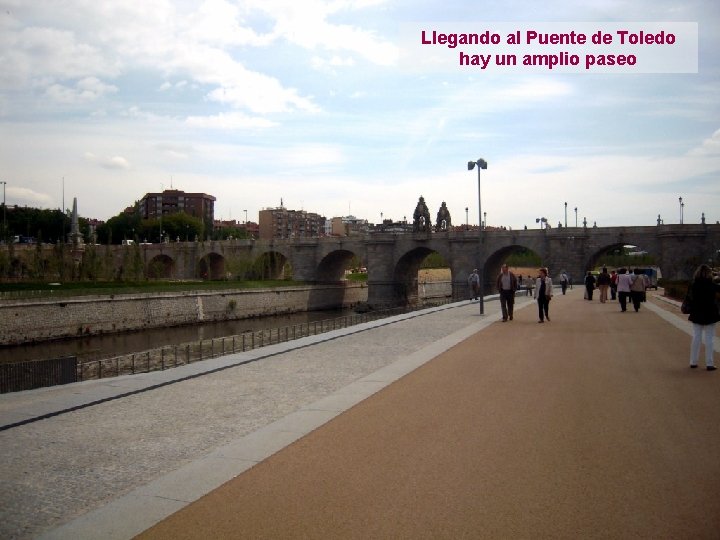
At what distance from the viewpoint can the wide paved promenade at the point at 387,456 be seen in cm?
438

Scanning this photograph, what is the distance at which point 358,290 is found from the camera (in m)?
80.1

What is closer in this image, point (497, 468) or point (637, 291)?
point (497, 468)

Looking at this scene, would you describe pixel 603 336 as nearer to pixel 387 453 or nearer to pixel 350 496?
pixel 387 453

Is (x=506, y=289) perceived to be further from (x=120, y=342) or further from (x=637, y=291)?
(x=120, y=342)

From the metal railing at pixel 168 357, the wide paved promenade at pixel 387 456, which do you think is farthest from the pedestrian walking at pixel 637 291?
the wide paved promenade at pixel 387 456

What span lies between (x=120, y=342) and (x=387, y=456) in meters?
33.8

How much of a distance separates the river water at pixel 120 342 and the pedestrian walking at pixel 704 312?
24509mm

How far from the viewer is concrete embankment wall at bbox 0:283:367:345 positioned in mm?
34406

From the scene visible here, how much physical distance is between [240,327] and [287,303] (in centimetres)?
1476

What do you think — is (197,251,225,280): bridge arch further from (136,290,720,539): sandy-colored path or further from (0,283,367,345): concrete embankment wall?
(136,290,720,539): sandy-colored path

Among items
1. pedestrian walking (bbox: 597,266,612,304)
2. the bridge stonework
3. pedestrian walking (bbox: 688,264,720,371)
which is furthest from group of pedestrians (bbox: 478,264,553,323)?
the bridge stonework

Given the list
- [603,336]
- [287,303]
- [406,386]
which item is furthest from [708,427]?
[287,303]

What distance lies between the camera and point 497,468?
5387 mm

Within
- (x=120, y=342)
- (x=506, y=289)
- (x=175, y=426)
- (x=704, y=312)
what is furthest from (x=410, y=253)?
(x=175, y=426)
